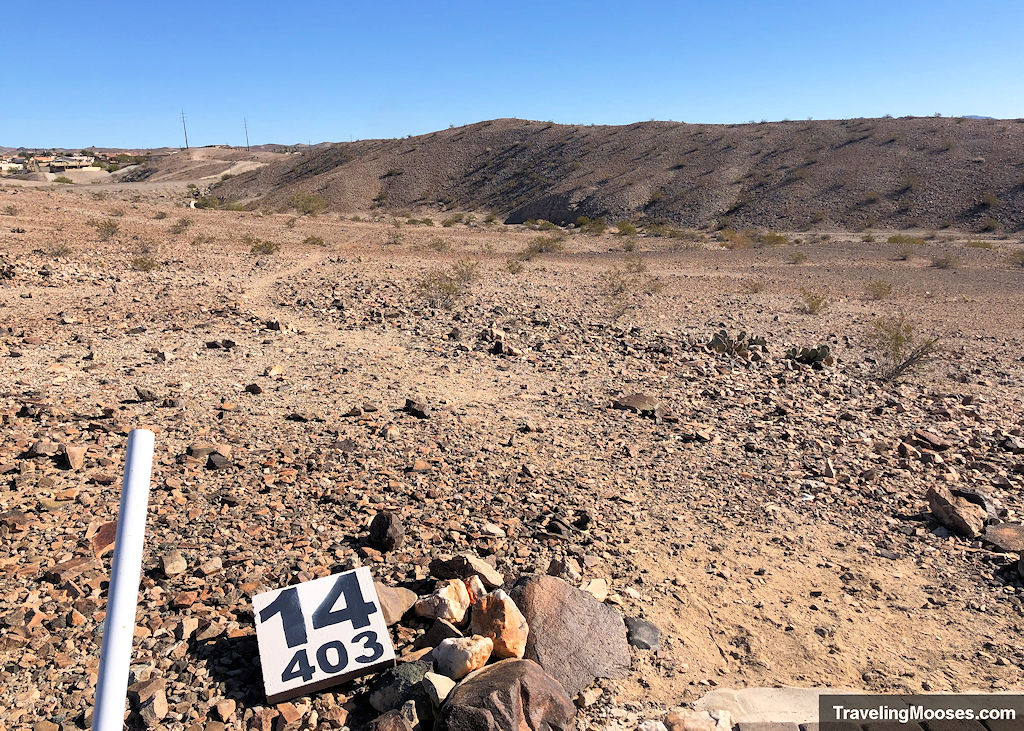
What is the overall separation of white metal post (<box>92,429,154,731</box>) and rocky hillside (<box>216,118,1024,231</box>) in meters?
42.3

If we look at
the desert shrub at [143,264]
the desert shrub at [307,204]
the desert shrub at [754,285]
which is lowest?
the desert shrub at [754,285]

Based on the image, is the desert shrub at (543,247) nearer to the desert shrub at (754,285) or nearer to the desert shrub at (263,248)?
the desert shrub at (754,285)

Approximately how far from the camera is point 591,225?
38781mm

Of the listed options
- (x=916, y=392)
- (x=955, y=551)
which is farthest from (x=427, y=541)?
(x=916, y=392)

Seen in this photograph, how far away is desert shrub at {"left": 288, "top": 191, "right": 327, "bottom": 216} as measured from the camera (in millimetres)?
41972

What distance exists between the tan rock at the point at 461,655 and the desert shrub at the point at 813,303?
13.9 m

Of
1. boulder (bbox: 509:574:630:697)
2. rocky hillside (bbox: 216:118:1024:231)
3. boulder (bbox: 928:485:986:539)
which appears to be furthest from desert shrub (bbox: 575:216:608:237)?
boulder (bbox: 509:574:630:697)

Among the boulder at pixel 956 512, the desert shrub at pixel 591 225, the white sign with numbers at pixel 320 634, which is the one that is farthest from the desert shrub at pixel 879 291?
the white sign with numbers at pixel 320 634

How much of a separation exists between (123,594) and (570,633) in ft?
9.10

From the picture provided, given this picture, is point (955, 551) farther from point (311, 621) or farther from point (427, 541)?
point (311, 621)

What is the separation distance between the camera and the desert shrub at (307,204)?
41972 mm

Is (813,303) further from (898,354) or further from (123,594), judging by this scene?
(123,594)

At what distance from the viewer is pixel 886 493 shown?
6215mm

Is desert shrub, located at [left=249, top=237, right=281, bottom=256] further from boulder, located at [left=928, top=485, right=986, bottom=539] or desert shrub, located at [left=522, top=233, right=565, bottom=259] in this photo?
boulder, located at [left=928, top=485, right=986, bottom=539]
